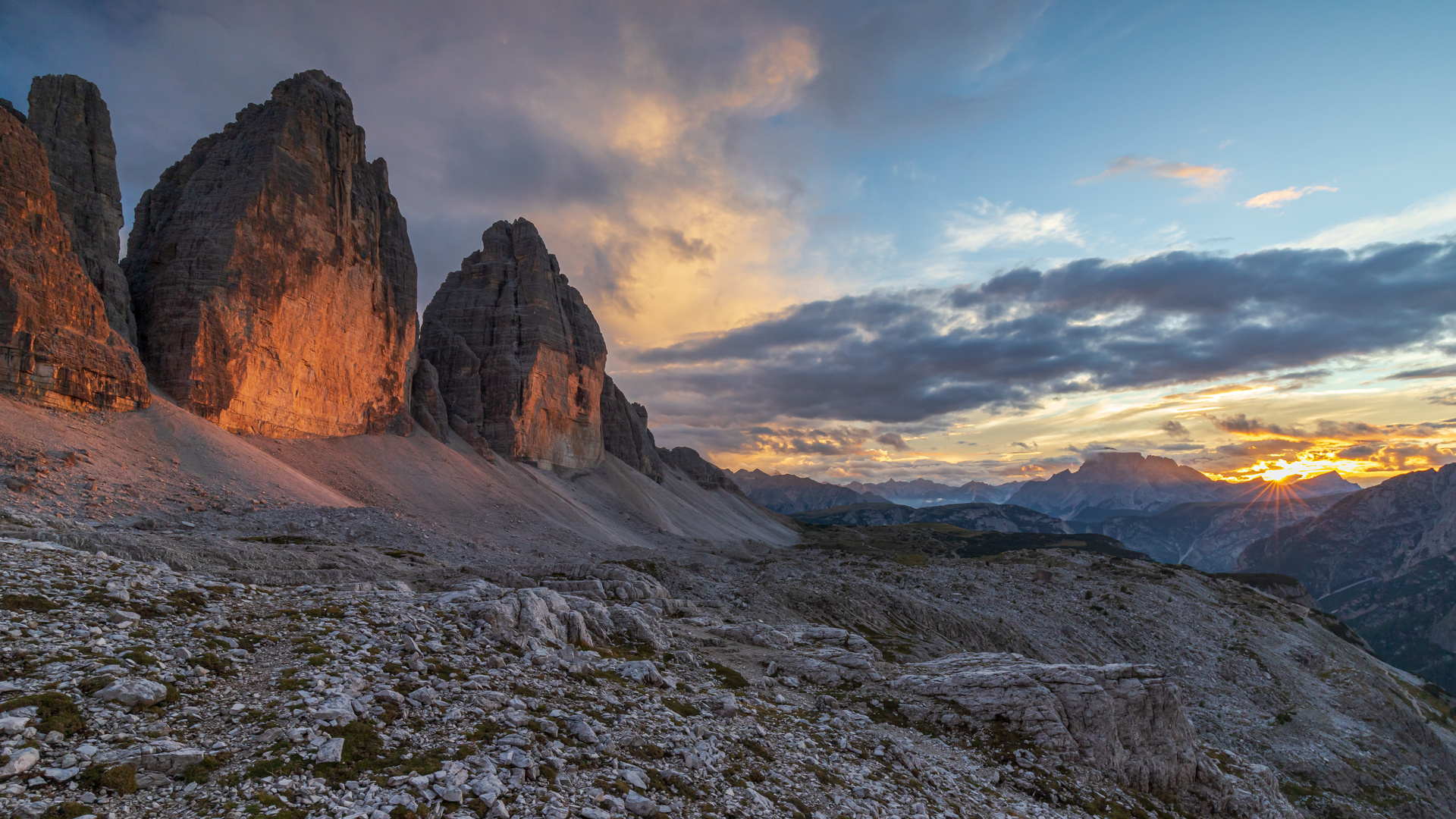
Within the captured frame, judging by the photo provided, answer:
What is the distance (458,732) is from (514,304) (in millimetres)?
143936

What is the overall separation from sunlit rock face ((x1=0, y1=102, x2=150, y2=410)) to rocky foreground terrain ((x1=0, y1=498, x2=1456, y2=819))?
29.7m

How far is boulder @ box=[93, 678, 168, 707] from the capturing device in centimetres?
1248

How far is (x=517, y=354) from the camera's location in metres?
144

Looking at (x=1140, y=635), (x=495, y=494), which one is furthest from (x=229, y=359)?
(x=1140, y=635)

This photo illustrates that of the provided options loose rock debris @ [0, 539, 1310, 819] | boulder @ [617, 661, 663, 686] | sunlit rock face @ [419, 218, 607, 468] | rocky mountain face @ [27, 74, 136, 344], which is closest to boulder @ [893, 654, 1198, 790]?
loose rock debris @ [0, 539, 1310, 819]

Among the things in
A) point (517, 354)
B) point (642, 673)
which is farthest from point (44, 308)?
point (517, 354)

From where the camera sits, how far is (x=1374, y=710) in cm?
5778

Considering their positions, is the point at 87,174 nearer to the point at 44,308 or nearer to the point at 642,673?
the point at 44,308

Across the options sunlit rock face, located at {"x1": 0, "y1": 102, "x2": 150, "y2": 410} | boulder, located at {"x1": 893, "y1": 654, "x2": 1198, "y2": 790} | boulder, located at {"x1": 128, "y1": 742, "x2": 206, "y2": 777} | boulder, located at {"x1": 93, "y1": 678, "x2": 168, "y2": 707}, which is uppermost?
sunlit rock face, located at {"x1": 0, "y1": 102, "x2": 150, "y2": 410}

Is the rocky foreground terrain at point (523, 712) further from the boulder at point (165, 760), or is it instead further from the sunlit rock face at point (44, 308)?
the sunlit rock face at point (44, 308)

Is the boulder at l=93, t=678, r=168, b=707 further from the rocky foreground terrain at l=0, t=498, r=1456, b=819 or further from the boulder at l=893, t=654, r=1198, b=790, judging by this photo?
the boulder at l=893, t=654, r=1198, b=790

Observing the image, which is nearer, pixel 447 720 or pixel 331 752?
pixel 331 752

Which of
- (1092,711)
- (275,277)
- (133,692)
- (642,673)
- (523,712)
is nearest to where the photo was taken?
(133,692)

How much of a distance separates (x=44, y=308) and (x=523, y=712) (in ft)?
237
